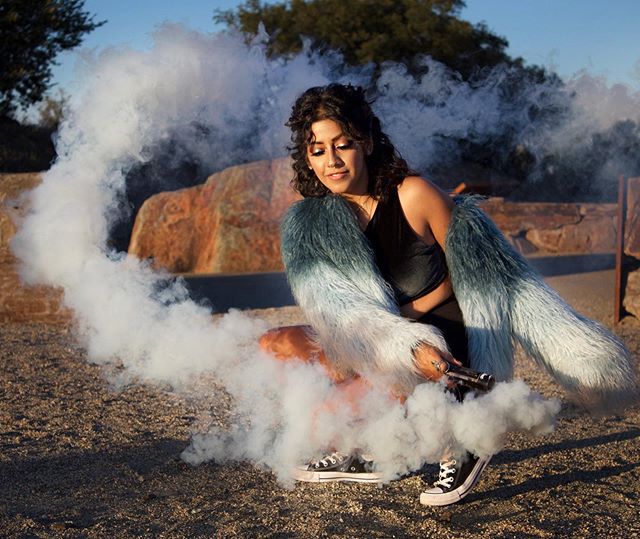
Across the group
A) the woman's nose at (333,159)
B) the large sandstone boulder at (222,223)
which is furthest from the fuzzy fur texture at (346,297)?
the large sandstone boulder at (222,223)

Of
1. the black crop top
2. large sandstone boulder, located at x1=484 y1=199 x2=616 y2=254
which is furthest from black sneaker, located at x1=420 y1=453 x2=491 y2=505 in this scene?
large sandstone boulder, located at x1=484 y1=199 x2=616 y2=254

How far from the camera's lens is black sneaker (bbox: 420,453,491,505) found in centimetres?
311

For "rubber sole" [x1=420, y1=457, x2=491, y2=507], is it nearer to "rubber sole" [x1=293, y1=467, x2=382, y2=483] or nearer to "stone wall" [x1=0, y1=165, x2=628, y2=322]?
"rubber sole" [x1=293, y1=467, x2=382, y2=483]

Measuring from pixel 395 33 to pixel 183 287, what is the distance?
13.9m

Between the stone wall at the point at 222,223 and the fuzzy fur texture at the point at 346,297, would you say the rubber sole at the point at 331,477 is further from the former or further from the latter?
the stone wall at the point at 222,223

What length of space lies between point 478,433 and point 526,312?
0.59 metres

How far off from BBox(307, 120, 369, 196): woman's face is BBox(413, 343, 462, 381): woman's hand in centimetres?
75

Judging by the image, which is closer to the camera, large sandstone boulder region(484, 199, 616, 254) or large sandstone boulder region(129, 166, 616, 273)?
large sandstone boulder region(129, 166, 616, 273)

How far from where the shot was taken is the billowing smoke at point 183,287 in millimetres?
3020

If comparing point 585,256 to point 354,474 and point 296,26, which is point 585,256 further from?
point 354,474

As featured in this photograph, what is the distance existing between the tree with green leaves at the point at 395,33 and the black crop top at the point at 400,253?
14.3 meters

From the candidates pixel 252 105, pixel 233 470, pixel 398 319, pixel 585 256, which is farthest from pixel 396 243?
pixel 585 256

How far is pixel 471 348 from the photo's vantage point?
3289mm

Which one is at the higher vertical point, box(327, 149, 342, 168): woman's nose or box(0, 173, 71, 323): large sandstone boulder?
box(327, 149, 342, 168): woman's nose
